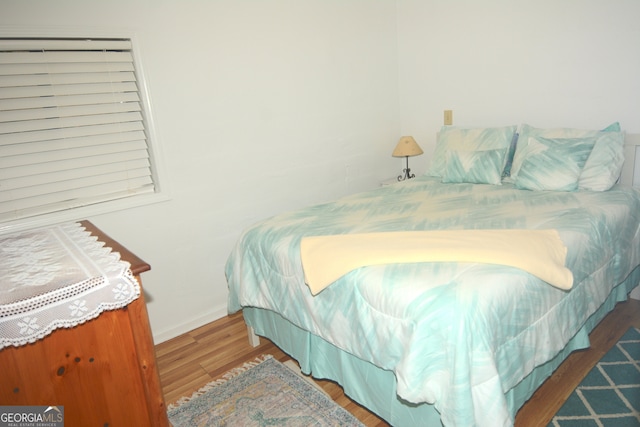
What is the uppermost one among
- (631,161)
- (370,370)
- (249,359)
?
(631,161)

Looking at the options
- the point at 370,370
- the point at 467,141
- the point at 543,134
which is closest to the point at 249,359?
the point at 370,370

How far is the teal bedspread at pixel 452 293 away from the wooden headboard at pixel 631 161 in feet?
0.72

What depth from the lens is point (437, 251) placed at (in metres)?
1.52

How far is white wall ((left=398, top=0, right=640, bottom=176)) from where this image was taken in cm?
238

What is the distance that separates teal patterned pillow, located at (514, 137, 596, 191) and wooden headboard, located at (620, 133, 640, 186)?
0.27 meters

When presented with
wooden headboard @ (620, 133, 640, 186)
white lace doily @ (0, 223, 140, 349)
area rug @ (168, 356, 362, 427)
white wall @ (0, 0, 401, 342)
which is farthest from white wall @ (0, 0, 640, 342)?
white lace doily @ (0, 223, 140, 349)

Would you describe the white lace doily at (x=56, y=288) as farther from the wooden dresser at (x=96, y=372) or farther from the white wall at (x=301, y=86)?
the white wall at (x=301, y=86)

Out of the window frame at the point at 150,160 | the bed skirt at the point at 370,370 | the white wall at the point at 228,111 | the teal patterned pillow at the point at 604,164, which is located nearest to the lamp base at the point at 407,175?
the white wall at the point at 228,111

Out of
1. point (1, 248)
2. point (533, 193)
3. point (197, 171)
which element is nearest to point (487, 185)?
point (533, 193)

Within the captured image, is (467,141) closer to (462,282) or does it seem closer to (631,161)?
(631,161)

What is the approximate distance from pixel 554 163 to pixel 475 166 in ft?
1.56

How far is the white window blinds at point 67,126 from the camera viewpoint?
200 cm

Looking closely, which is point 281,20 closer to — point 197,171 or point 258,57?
point 258,57

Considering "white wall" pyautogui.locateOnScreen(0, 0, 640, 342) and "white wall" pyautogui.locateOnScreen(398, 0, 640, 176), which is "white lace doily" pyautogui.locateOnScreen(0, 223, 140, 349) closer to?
"white wall" pyautogui.locateOnScreen(0, 0, 640, 342)
